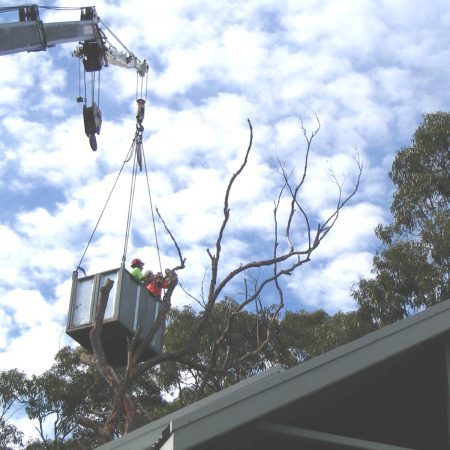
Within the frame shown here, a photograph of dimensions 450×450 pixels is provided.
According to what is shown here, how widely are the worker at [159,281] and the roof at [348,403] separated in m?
7.40

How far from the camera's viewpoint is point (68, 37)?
17.3 m

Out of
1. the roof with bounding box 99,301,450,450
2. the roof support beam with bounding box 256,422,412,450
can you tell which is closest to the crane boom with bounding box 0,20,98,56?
the roof with bounding box 99,301,450,450

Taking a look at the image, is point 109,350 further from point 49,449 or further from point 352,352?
point 49,449

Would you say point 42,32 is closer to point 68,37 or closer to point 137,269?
point 68,37

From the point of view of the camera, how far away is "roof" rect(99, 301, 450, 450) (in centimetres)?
506

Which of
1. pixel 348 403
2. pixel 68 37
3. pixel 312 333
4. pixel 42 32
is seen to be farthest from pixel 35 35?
pixel 312 333

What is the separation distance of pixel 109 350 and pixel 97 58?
319 inches

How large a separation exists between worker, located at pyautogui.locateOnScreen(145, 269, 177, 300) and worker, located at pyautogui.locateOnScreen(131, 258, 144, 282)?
0.25m

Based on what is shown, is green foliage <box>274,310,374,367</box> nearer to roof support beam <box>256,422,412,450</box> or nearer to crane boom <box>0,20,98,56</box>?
crane boom <box>0,20,98,56</box>

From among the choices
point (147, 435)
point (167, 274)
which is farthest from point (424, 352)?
point (167, 274)

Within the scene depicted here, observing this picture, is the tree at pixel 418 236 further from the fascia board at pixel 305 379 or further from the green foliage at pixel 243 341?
the fascia board at pixel 305 379

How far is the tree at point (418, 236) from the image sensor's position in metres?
21.7

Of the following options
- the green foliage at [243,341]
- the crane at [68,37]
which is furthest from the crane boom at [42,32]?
the green foliage at [243,341]

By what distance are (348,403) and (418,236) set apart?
54.6ft
